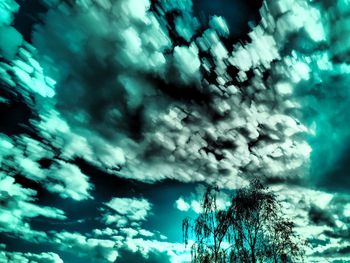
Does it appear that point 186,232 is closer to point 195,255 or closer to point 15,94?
point 195,255

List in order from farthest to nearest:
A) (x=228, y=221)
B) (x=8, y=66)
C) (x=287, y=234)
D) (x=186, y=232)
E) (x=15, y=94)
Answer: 1. (x=287, y=234)
2. (x=228, y=221)
3. (x=186, y=232)
4. (x=15, y=94)
5. (x=8, y=66)

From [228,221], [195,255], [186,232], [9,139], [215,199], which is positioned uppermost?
[9,139]

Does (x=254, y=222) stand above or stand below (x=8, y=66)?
below

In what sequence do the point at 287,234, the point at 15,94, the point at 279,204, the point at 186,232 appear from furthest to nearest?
the point at 287,234, the point at 279,204, the point at 186,232, the point at 15,94

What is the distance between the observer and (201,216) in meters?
13.2

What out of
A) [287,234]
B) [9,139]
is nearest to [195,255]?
[287,234]

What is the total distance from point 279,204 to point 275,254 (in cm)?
385

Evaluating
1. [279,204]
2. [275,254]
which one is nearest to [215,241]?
[279,204]

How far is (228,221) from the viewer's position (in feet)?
44.0

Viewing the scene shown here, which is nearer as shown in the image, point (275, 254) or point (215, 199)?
point (215, 199)

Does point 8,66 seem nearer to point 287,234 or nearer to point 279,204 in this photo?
point 279,204

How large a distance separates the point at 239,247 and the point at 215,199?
3128 millimetres

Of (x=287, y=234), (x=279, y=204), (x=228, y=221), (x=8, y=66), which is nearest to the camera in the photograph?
(x=8, y=66)

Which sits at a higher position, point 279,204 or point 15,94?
point 15,94
